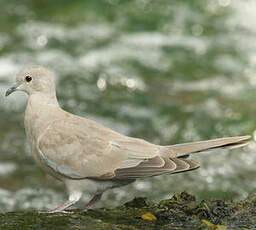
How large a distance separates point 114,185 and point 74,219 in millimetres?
686

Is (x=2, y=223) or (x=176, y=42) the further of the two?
(x=176, y=42)

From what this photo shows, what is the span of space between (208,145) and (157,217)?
27.4 inches

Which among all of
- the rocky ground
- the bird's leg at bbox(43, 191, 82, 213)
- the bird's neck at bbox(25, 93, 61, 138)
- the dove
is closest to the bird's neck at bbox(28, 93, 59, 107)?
the bird's neck at bbox(25, 93, 61, 138)

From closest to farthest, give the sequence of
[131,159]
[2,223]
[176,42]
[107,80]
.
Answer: [2,223] < [131,159] < [107,80] < [176,42]

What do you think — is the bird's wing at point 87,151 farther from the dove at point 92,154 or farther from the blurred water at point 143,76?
the blurred water at point 143,76

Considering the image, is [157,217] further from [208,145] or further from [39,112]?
[39,112]

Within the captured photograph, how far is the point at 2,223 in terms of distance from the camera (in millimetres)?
6547

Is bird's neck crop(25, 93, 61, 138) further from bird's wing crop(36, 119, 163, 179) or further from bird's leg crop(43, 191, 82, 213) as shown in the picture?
bird's leg crop(43, 191, 82, 213)

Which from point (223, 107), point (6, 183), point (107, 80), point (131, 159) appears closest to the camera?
point (131, 159)

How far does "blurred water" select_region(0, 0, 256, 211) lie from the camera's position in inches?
455

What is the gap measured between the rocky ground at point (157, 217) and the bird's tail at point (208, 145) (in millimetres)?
370

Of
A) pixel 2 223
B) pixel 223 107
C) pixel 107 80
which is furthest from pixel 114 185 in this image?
pixel 107 80

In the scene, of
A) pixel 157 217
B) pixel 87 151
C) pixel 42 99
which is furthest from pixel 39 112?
pixel 157 217

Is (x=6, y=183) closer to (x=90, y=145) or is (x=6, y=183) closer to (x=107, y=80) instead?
(x=107, y=80)
